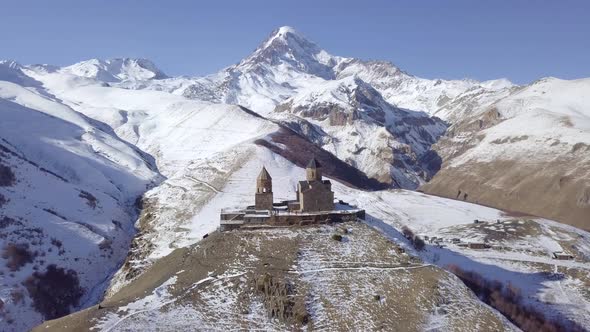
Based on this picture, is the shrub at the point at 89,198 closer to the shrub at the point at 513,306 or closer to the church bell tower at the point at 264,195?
the church bell tower at the point at 264,195

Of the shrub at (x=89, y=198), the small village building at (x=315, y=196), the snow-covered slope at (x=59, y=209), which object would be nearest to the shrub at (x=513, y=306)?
the small village building at (x=315, y=196)

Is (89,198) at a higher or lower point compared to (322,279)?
higher

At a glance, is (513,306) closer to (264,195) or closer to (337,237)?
(337,237)

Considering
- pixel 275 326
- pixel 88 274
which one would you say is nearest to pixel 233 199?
pixel 88 274

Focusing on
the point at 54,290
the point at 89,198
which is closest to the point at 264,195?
the point at 54,290

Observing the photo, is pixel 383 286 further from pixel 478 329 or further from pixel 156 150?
pixel 156 150
